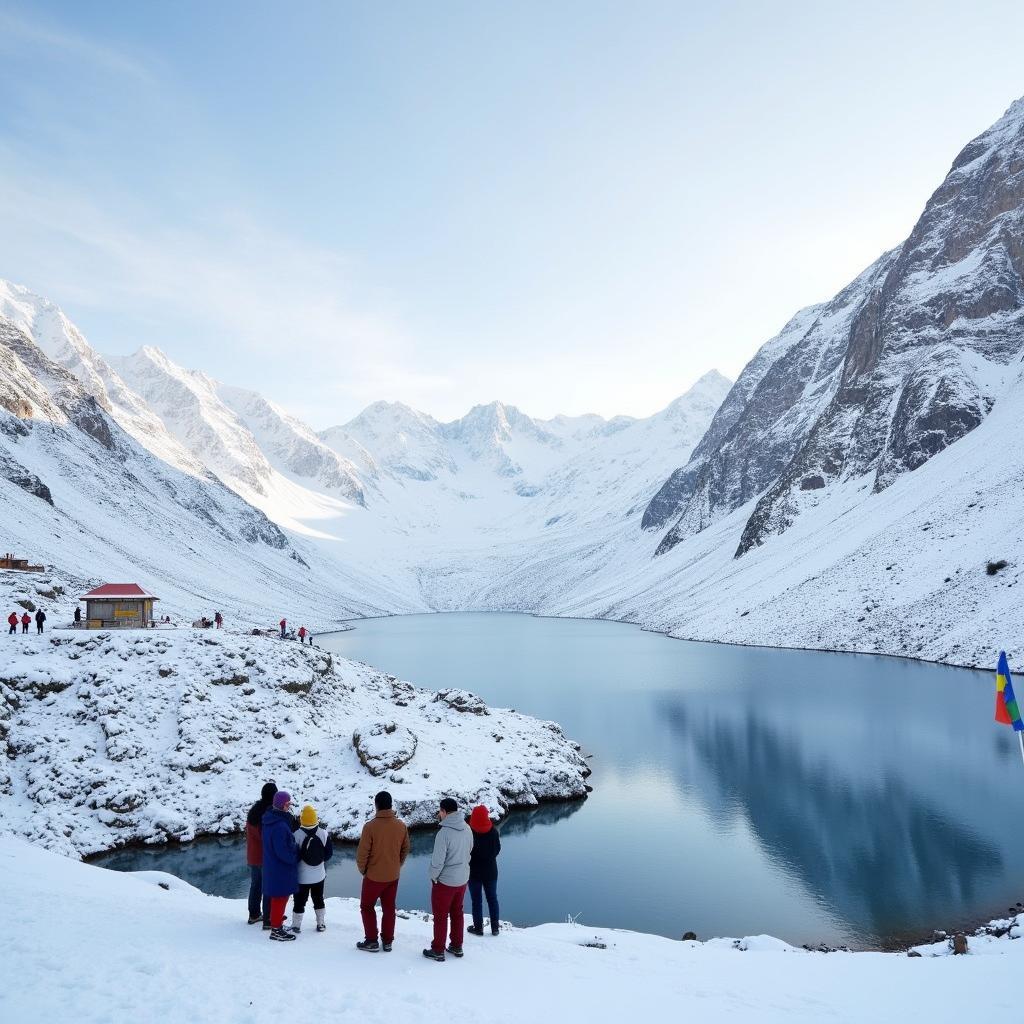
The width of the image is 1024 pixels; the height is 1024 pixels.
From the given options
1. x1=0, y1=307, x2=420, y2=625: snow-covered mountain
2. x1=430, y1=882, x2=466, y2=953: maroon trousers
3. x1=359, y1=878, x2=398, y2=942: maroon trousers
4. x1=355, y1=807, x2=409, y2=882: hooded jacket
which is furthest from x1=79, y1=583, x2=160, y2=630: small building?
x1=0, y1=307, x2=420, y2=625: snow-covered mountain

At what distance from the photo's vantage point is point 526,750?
36312mm

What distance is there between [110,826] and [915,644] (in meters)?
65.7

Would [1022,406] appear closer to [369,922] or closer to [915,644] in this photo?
[915,644]

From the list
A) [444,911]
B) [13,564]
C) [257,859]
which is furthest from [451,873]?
[13,564]

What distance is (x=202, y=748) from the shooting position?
1142 inches

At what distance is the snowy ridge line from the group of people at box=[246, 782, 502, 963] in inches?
613

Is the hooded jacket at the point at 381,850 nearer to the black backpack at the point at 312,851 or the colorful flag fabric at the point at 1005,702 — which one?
the black backpack at the point at 312,851

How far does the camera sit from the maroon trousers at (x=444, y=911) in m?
11.8

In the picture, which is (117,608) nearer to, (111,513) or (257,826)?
(257,826)

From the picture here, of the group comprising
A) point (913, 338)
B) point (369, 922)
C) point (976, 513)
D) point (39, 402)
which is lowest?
point (369, 922)

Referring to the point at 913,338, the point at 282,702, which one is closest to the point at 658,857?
the point at 282,702

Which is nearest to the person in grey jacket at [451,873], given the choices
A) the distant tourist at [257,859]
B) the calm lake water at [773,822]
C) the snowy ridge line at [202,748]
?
the distant tourist at [257,859]

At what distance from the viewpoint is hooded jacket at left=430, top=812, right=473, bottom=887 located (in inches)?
478

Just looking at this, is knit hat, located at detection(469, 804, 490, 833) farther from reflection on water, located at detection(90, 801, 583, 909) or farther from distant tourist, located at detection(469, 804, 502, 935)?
reflection on water, located at detection(90, 801, 583, 909)
